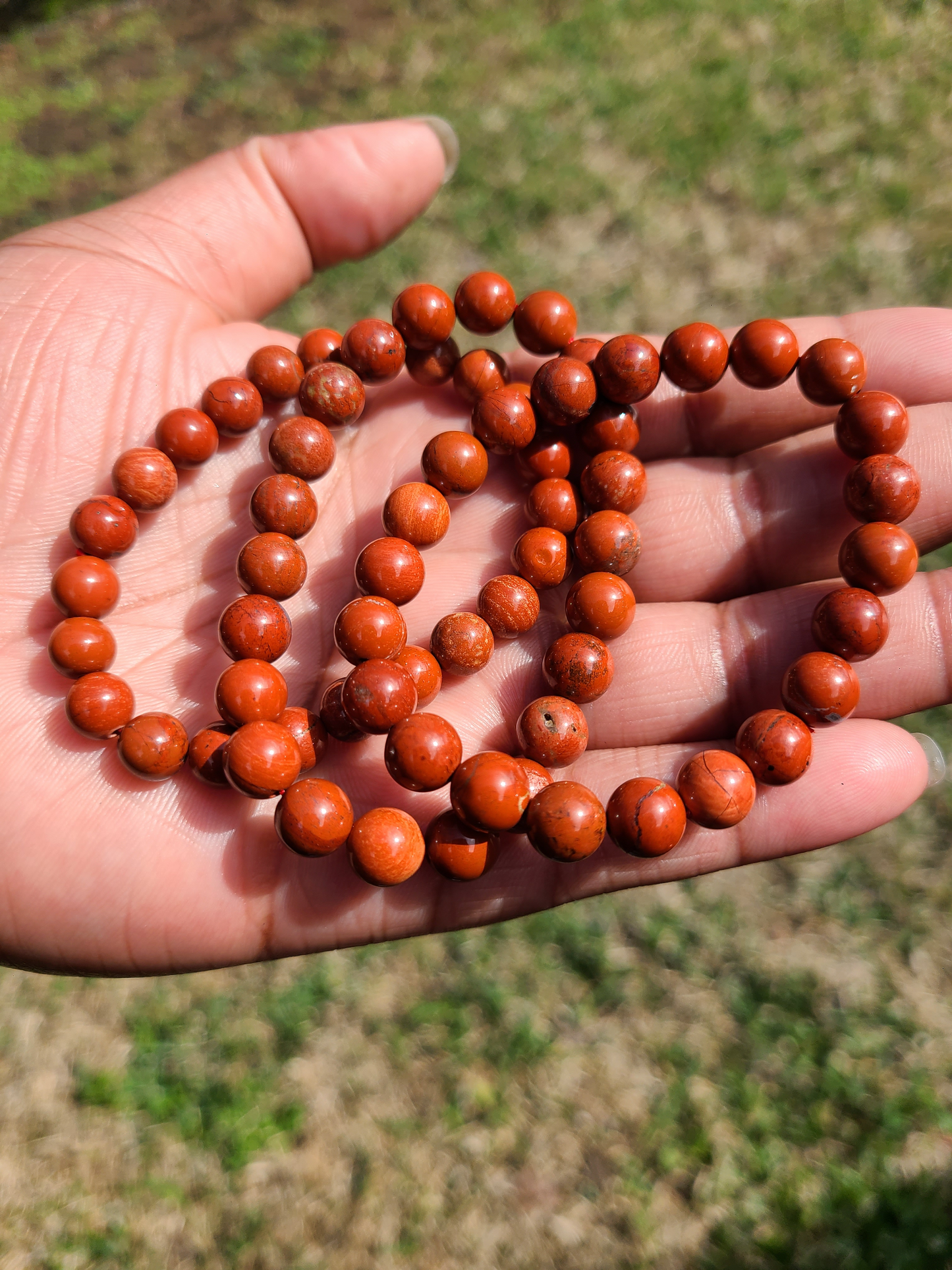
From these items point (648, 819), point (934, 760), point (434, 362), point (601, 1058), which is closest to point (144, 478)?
point (434, 362)

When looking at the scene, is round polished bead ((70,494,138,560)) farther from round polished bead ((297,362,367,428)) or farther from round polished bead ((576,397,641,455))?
round polished bead ((576,397,641,455))

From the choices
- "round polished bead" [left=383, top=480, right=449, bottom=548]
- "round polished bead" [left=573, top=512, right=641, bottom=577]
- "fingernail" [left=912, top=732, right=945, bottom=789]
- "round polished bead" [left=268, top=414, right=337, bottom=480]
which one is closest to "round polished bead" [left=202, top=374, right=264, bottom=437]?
"round polished bead" [left=268, top=414, right=337, bottom=480]

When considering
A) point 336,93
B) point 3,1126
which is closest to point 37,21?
point 336,93

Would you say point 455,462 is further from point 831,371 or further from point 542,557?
point 831,371

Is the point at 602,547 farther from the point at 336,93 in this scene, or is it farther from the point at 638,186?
the point at 336,93

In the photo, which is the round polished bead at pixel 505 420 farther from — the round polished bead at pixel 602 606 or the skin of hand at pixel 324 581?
the round polished bead at pixel 602 606

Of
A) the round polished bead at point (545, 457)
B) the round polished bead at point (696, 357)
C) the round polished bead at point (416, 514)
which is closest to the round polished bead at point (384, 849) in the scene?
the round polished bead at point (416, 514)

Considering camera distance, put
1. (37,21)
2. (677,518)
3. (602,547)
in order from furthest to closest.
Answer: (37,21) < (677,518) < (602,547)
